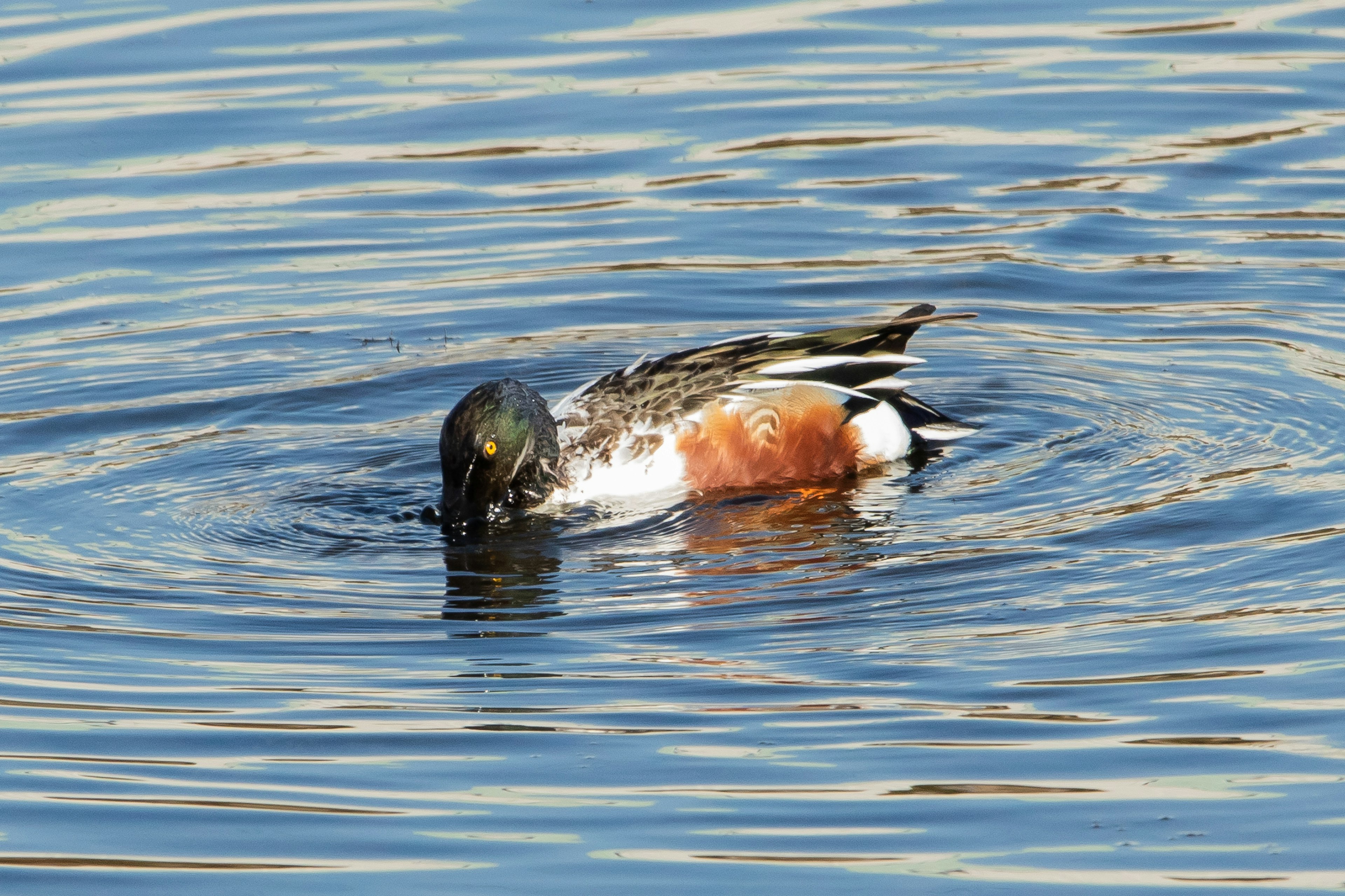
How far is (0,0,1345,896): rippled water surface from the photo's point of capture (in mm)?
5738

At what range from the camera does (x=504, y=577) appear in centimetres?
825


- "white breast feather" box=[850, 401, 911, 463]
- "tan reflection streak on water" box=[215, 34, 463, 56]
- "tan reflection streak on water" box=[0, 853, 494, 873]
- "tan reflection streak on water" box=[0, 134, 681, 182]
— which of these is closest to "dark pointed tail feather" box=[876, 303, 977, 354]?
"white breast feather" box=[850, 401, 911, 463]

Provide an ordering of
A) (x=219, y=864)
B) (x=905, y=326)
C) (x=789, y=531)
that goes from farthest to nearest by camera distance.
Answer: (x=905, y=326)
(x=789, y=531)
(x=219, y=864)

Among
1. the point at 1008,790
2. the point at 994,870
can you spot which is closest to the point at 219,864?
the point at 994,870

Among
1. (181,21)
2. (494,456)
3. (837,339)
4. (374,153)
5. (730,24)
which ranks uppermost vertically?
(181,21)

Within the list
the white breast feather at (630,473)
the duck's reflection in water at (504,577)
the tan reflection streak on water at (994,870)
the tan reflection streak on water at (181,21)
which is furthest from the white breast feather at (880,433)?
the tan reflection streak on water at (181,21)

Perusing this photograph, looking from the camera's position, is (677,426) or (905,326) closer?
(677,426)

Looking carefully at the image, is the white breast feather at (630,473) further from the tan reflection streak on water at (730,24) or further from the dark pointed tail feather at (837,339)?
the tan reflection streak on water at (730,24)

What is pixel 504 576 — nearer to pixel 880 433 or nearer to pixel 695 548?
pixel 695 548

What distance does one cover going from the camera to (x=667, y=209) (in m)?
13.3

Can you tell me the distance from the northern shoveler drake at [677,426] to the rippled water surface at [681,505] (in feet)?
0.78

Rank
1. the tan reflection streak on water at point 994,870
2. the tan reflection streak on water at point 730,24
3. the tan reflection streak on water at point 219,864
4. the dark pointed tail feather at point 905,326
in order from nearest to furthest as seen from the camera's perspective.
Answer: the tan reflection streak on water at point 994,870, the tan reflection streak on water at point 219,864, the dark pointed tail feather at point 905,326, the tan reflection streak on water at point 730,24

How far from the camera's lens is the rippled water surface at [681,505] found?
5.74 metres

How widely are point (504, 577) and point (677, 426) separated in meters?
1.47
